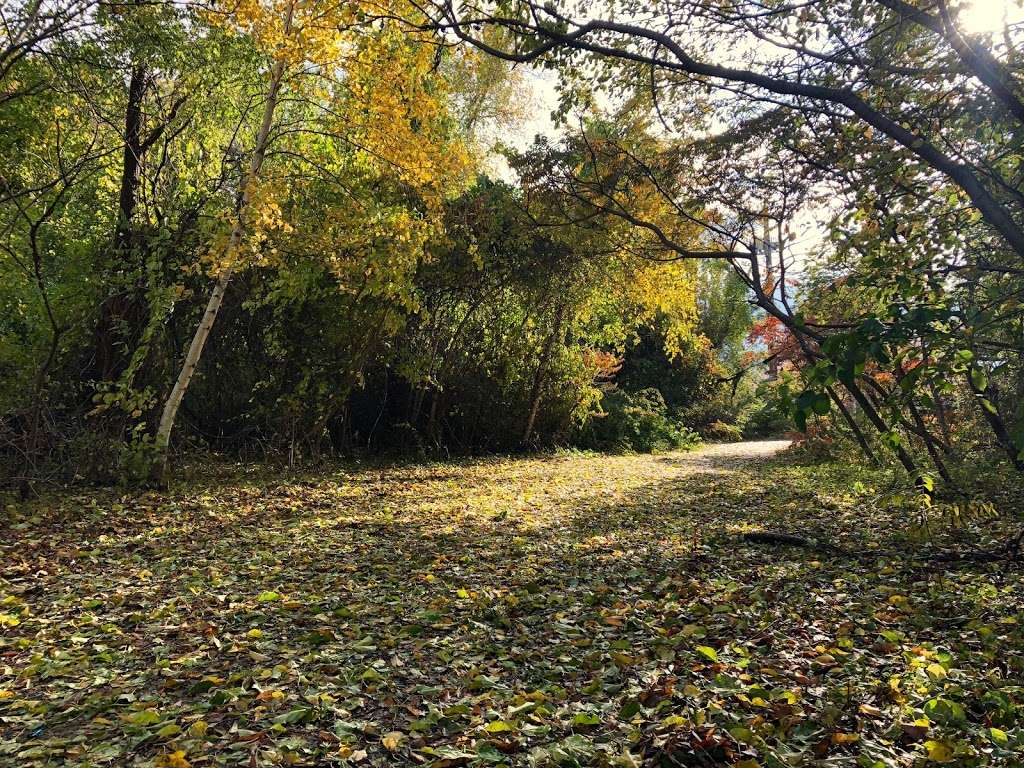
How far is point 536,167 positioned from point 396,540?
16.2 feet

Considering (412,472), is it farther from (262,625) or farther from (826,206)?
(826,206)

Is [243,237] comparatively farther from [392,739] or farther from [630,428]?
[630,428]

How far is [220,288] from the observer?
18.7 feet

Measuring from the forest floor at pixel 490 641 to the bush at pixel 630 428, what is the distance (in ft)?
26.6

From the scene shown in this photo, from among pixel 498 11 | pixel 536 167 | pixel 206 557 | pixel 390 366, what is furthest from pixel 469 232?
pixel 206 557

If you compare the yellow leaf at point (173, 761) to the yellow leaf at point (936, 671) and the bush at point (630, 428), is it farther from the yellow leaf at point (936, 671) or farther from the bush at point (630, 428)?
the bush at point (630, 428)

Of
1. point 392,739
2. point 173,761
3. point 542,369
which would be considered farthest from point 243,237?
point 542,369

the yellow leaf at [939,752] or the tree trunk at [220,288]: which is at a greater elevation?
the tree trunk at [220,288]

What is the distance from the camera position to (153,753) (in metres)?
1.88

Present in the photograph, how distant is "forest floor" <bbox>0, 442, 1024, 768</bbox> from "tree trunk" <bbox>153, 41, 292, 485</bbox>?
22.8 inches

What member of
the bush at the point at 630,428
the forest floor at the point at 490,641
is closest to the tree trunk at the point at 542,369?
the bush at the point at 630,428

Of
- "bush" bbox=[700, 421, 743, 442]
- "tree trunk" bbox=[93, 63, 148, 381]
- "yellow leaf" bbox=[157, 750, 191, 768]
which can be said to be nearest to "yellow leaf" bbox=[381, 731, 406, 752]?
"yellow leaf" bbox=[157, 750, 191, 768]

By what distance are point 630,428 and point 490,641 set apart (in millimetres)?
11773

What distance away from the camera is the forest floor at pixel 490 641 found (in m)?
1.93
